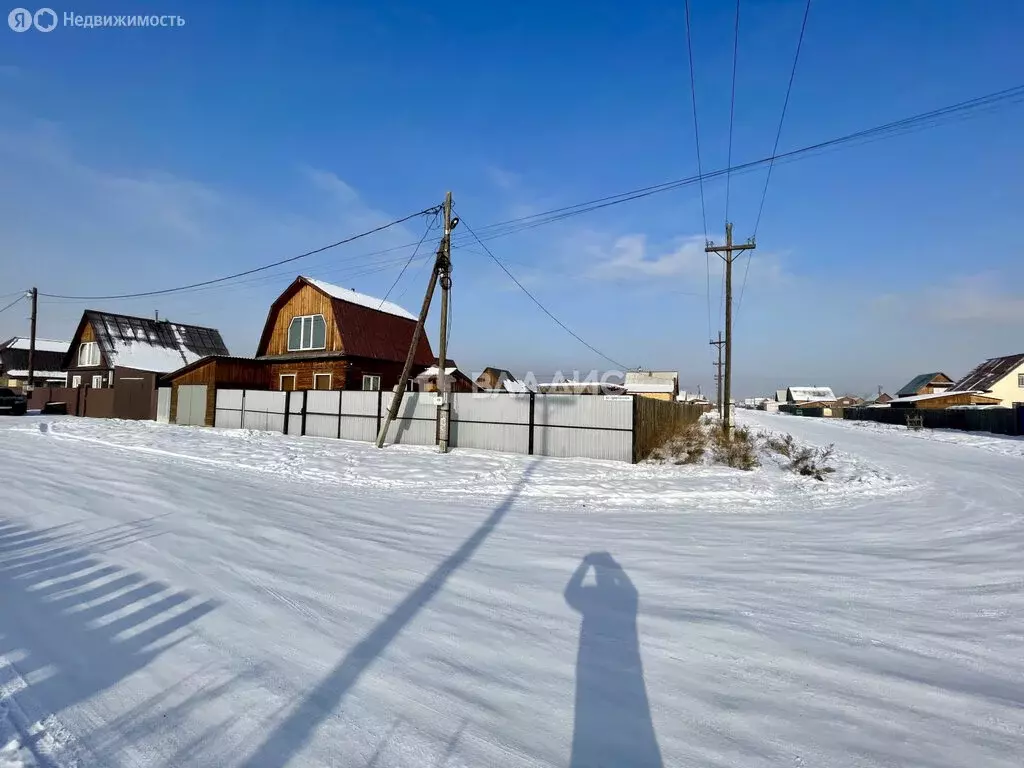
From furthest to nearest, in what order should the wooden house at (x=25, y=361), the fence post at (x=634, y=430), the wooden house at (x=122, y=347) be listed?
the wooden house at (x=25, y=361) < the wooden house at (x=122, y=347) < the fence post at (x=634, y=430)

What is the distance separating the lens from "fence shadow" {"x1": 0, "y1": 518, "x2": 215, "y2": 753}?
2.87 m

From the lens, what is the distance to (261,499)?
8.02m

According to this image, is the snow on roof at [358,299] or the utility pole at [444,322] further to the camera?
the snow on roof at [358,299]

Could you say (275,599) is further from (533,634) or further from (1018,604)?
(1018,604)

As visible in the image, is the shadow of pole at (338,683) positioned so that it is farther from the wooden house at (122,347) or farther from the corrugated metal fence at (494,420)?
the wooden house at (122,347)

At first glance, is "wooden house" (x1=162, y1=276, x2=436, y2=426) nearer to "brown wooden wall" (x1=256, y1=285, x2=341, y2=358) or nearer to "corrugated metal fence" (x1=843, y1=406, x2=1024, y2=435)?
"brown wooden wall" (x1=256, y1=285, x2=341, y2=358)

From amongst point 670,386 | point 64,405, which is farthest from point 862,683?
point 670,386

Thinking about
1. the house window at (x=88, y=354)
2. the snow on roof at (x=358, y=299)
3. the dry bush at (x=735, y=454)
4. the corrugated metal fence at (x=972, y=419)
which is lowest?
the dry bush at (x=735, y=454)

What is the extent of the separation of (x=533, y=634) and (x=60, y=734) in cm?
262

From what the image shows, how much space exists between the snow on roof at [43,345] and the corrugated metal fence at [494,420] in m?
51.3

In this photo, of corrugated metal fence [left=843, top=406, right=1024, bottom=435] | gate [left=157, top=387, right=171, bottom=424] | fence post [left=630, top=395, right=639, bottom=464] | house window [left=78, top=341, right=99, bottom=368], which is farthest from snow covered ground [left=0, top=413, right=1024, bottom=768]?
house window [left=78, top=341, right=99, bottom=368]

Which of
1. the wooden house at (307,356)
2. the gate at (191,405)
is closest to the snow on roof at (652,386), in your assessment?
the wooden house at (307,356)

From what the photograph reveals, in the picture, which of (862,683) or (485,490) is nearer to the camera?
(862,683)

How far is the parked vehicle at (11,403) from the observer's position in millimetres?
27719
